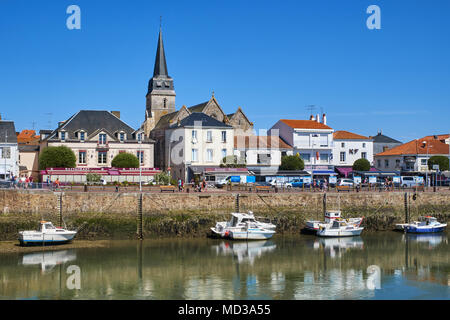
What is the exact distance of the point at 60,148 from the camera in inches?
2347

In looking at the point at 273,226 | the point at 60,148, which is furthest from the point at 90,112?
the point at 273,226

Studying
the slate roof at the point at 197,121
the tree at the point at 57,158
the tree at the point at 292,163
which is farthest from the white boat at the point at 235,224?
the tree at the point at 292,163

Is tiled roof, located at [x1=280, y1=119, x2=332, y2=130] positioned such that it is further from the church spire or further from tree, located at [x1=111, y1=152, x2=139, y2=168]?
tree, located at [x1=111, y1=152, x2=139, y2=168]

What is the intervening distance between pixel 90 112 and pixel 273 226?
32876 millimetres

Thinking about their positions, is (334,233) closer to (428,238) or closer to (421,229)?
(428,238)

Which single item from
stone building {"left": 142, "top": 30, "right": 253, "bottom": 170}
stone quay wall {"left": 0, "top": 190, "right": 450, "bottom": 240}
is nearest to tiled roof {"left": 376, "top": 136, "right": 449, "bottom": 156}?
stone building {"left": 142, "top": 30, "right": 253, "bottom": 170}

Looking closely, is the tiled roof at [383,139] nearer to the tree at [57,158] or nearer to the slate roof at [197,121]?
the slate roof at [197,121]

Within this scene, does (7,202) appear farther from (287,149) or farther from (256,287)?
(287,149)

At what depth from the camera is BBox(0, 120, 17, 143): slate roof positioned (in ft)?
206

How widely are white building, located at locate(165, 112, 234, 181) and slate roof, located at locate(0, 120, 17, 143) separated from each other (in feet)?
59.8

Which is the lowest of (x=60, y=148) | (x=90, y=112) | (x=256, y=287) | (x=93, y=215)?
(x=256, y=287)

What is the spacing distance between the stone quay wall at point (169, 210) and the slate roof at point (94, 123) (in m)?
22.2

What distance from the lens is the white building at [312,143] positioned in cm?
7331

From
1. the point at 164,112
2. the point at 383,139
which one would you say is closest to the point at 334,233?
the point at 164,112
